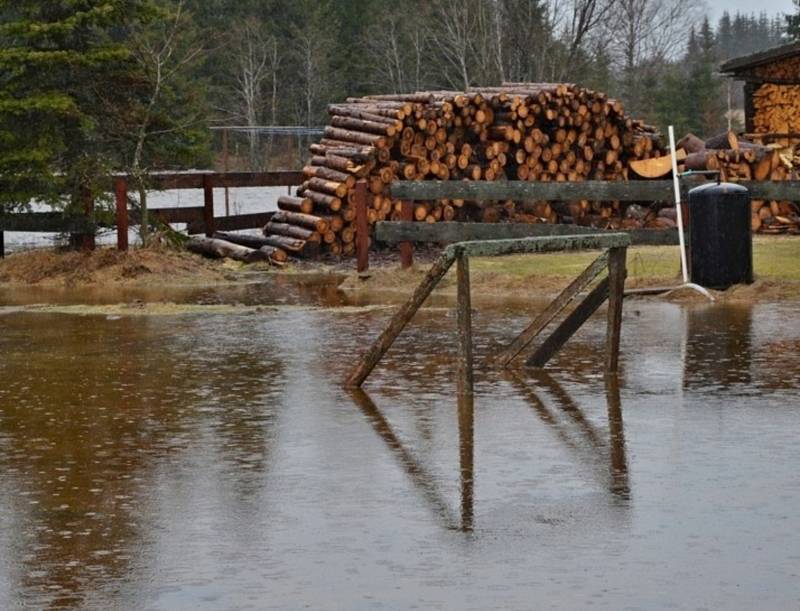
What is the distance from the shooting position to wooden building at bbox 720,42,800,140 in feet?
110

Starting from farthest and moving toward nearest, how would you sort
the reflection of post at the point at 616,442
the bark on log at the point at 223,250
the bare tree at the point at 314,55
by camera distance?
the bare tree at the point at 314,55 → the bark on log at the point at 223,250 → the reflection of post at the point at 616,442

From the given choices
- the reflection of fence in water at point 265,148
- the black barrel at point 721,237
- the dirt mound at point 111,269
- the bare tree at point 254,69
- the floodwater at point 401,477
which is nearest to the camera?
the floodwater at point 401,477

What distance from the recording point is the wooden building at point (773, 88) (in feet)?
110

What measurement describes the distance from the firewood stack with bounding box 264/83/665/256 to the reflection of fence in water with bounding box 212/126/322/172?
28.3 metres

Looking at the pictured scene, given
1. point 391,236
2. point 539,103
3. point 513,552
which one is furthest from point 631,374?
point 539,103

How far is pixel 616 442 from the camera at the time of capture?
31.2 feet

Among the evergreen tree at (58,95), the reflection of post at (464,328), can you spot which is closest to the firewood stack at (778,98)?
the evergreen tree at (58,95)

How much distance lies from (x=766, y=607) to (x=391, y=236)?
1511 cm

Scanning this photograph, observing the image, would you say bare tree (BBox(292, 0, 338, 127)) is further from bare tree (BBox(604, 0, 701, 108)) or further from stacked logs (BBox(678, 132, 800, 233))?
stacked logs (BBox(678, 132, 800, 233))

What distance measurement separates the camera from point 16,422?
10.6m

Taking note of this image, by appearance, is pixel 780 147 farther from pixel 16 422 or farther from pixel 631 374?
pixel 16 422

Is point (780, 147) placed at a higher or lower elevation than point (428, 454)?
higher

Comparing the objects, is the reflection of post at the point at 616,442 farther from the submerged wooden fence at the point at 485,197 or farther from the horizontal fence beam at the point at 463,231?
the horizontal fence beam at the point at 463,231

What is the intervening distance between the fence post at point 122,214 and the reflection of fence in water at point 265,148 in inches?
1317
